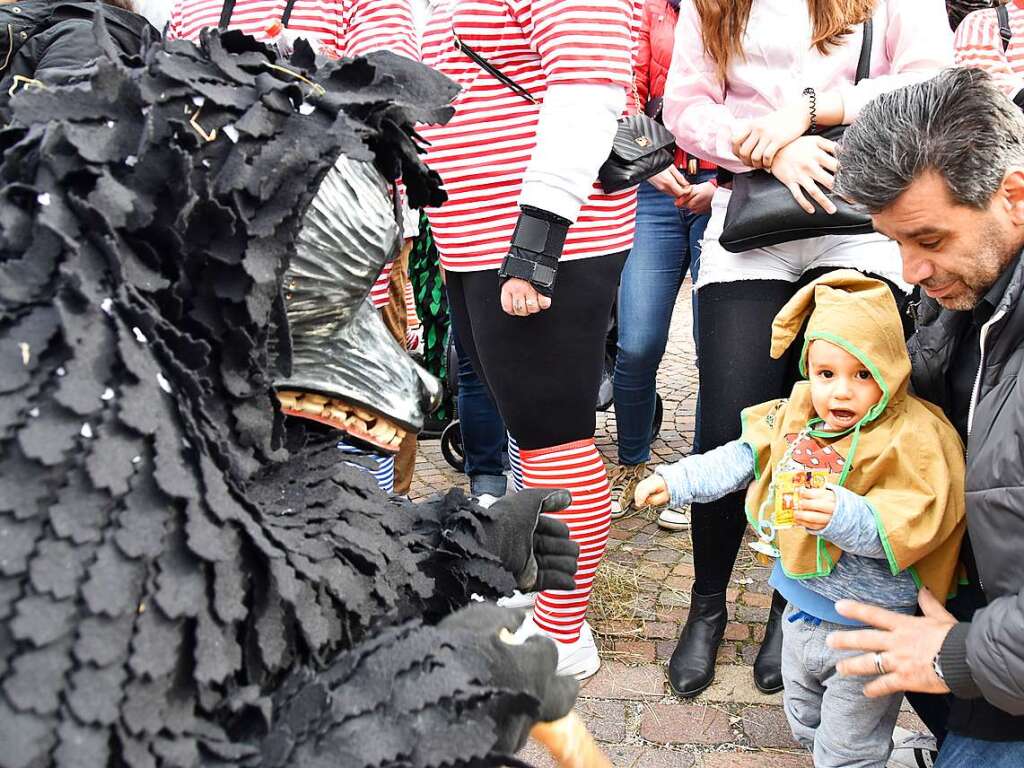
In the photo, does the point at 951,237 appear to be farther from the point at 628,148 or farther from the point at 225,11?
the point at 225,11

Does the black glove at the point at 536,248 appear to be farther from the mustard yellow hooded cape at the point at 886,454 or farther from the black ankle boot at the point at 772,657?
the black ankle boot at the point at 772,657

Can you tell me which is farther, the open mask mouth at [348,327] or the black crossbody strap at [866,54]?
the black crossbody strap at [866,54]

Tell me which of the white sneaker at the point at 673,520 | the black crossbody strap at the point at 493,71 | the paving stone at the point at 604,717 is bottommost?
the white sneaker at the point at 673,520

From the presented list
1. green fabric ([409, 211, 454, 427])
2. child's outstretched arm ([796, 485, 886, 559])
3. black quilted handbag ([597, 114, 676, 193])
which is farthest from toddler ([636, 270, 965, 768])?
green fabric ([409, 211, 454, 427])

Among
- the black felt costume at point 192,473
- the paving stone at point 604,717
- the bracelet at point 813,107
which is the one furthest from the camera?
the paving stone at point 604,717

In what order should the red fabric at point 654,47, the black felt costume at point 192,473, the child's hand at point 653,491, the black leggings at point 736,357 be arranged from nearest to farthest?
the black felt costume at point 192,473 < the child's hand at point 653,491 < the black leggings at point 736,357 < the red fabric at point 654,47

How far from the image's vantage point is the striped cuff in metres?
1.74

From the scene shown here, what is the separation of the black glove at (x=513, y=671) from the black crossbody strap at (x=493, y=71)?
4.77 feet

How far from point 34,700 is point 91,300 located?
35 cm

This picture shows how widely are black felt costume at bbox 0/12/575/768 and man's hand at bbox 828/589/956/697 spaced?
38.6 inches

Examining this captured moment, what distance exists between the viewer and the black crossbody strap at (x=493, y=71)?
2.23 metres

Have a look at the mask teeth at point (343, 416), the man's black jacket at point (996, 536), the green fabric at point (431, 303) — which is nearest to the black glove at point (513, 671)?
the mask teeth at point (343, 416)

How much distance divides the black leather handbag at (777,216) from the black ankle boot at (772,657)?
42.5 inches

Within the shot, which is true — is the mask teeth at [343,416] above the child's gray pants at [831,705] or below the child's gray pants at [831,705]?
above
